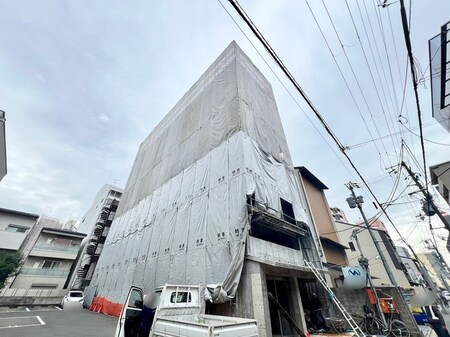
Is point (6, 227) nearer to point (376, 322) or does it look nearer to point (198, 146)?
point (198, 146)

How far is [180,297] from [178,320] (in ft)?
6.84

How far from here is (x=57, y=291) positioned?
19.0 meters

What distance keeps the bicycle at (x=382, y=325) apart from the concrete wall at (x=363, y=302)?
29 cm

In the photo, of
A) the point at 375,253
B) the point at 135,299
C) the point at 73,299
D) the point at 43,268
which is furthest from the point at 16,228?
the point at 375,253

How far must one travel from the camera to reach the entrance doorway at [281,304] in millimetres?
7836

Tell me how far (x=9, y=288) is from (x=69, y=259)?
481cm

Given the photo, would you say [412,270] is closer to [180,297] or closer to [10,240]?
[180,297]

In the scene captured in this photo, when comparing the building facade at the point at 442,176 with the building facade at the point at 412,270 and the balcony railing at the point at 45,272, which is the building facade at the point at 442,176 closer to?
the building facade at the point at 412,270

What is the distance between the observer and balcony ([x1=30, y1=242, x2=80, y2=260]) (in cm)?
1923

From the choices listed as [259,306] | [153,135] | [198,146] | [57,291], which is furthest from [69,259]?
[259,306]

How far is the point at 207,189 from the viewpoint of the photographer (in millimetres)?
9766

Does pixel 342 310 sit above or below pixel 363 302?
below

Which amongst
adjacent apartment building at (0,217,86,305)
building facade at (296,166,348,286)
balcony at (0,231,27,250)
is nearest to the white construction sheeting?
building facade at (296,166,348,286)

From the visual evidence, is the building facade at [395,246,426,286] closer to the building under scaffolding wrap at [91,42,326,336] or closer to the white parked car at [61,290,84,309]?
the building under scaffolding wrap at [91,42,326,336]
